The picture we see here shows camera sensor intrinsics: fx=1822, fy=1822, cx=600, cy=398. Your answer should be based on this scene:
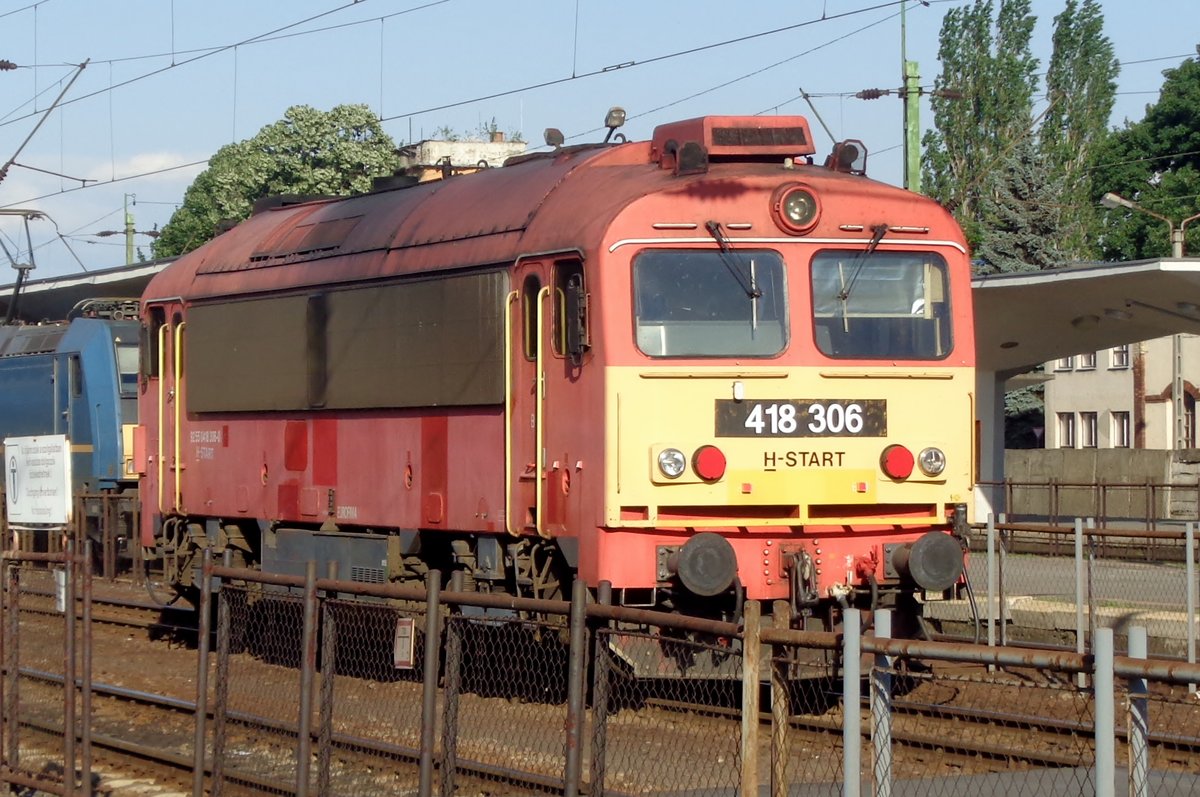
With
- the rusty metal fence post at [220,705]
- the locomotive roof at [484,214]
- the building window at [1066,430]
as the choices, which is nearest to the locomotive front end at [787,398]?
the locomotive roof at [484,214]

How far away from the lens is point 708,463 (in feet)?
37.9

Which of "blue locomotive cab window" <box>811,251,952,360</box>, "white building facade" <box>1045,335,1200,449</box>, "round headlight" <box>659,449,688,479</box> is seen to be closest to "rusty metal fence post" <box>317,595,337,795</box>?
"round headlight" <box>659,449,688,479</box>

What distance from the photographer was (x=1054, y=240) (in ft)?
168

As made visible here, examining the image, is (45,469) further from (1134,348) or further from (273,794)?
(1134,348)

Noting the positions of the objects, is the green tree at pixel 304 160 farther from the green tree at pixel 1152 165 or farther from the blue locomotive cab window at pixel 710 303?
the blue locomotive cab window at pixel 710 303

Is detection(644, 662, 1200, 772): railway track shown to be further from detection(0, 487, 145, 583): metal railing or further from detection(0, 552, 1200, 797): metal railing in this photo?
detection(0, 487, 145, 583): metal railing

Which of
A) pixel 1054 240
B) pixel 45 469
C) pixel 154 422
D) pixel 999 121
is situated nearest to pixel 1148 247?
pixel 999 121

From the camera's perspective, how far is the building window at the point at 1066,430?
5791cm

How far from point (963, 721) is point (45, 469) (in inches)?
226

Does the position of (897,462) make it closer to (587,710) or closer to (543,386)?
(543,386)

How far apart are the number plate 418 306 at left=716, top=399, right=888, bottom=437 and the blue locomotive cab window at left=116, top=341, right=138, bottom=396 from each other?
17.2 metres

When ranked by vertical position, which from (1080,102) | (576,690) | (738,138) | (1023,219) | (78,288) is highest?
(1080,102)

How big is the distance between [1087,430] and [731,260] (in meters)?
47.6

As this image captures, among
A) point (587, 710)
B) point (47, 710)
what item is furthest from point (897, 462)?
point (47, 710)
